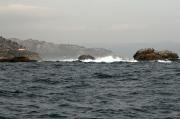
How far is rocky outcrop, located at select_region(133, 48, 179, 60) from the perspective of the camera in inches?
6814

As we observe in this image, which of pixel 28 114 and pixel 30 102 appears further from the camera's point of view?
pixel 30 102

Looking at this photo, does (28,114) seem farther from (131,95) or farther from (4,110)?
(131,95)

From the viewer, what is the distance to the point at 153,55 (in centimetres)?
17325

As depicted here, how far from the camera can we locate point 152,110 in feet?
104

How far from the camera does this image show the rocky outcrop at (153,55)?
173087 millimetres

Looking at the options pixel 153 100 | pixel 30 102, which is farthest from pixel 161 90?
pixel 30 102

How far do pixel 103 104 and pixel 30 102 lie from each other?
19.1 ft

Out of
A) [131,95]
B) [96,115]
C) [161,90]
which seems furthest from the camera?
[161,90]

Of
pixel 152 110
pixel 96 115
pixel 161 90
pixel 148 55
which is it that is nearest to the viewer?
pixel 96 115

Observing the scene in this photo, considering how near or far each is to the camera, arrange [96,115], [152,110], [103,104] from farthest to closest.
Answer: [103,104] < [152,110] < [96,115]

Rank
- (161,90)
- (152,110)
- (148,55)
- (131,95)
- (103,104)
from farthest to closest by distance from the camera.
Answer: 1. (148,55)
2. (161,90)
3. (131,95)
4. (103,104)
5. (152,110)

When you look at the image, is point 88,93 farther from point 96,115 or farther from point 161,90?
point 96,115

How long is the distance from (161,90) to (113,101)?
9.23 meters

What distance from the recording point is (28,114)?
29.9m
